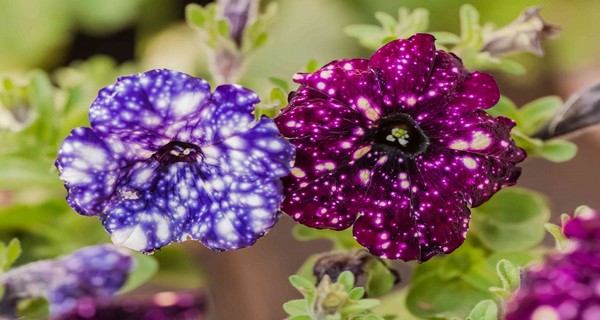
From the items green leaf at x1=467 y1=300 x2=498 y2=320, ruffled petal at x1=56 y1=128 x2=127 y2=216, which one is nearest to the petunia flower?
ruffled petal at x1=56 y1=128 x2=127 y2=216

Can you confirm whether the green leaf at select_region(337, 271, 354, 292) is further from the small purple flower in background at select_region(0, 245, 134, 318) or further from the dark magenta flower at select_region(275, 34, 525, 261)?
the small purple flower in background at select_region(0, 245, 134, 318)

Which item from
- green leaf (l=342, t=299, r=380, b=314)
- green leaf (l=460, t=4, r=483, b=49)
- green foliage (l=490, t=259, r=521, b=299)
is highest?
green leaf (l=460, t=4, r=483, b=49)

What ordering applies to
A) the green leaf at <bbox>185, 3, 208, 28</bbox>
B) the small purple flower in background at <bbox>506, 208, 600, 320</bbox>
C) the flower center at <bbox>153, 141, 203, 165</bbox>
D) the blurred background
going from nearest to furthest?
the small purple flower in background at <bbox>506, 208, 600, 320</bbox>, the flower center at <bbox>153, 141, 203, 165</bbox>, the green leaf at <bbox>185, 3, 208, 28</bbox>, the blurred background

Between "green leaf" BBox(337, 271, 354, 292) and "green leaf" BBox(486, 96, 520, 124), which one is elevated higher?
"green leaf" BBox(486, 96, 520, 124)

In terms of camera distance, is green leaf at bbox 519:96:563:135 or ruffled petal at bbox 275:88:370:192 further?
green leaf at bbox 519:96:563:135

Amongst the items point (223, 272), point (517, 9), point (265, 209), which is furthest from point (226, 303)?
point (517, 9)

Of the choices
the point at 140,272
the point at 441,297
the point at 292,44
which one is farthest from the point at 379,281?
the point at 292,44

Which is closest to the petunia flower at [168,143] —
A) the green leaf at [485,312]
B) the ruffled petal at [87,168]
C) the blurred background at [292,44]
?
the ruffled petal at [87,168]

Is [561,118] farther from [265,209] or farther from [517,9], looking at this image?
[517,9]
